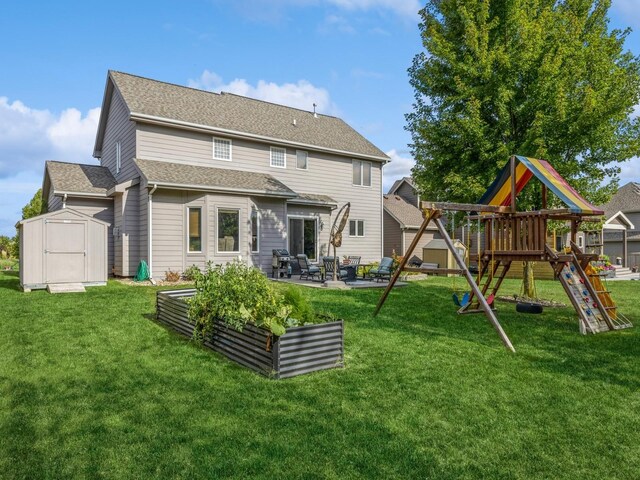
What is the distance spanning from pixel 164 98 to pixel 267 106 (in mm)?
5871

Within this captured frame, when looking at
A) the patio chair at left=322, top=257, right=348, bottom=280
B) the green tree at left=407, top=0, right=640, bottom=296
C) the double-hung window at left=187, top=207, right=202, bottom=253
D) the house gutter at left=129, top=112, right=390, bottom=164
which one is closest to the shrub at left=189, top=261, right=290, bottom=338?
the green tree at left=407, top=0, right=640, bottom=296

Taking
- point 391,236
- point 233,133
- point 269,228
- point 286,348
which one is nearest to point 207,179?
point 233,133

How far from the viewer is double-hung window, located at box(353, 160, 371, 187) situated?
71.5ft

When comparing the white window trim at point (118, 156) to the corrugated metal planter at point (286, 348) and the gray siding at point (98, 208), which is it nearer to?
the gray siding at point (98, 208)

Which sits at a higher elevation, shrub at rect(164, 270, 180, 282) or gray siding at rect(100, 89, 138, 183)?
gray siding at rect(100, 89, 138, 183)

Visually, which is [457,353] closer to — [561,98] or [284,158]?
[561,98]

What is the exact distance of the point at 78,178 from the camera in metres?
16.8

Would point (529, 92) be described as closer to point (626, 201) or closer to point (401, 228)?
point (401, 228)

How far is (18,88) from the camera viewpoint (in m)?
14.7

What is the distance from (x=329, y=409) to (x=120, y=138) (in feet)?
54.8

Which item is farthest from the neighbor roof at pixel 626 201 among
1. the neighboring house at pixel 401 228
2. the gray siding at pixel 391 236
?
the gray siding at pixel 391 236

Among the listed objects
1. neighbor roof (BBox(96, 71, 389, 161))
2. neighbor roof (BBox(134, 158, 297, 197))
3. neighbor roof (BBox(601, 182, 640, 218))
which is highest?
neighbor roof (BBox(96, 71, 389, 161))

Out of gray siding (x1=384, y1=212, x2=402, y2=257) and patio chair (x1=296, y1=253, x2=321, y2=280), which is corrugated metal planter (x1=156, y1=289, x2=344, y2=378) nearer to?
patio chair (x1=296, y1=253, x2=321, y2=280)

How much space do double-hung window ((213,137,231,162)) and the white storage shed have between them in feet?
19.1
